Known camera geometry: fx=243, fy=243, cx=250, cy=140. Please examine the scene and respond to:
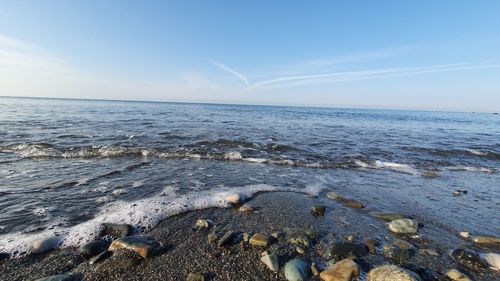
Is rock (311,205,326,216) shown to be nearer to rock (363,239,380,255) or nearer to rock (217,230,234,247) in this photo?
rock (363,239,380,255)

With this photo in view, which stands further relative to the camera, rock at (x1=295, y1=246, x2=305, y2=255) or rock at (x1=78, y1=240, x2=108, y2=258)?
rock at (x1=295, y1=246, x2=305, y2=255)

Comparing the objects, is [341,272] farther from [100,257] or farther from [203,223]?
[100,257]

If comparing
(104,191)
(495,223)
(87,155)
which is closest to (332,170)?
(495,223)

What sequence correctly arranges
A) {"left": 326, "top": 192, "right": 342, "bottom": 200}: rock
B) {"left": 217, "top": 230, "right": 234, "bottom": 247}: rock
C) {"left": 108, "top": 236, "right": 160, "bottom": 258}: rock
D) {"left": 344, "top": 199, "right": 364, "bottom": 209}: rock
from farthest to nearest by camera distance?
{"left": 326, "top": 192, "right": 342, "bottom": 200}: rock
{"left": 344, "top": 199, "right": 364, "bottom": 209}: rock
{"left": 217, "top": 230, "right": 234, "bottom": 247}: rock
{"left": 108, "top": 236, "right": 160, "bottom": 258}: rock

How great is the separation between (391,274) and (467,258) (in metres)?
1.47

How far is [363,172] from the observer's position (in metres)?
8.57

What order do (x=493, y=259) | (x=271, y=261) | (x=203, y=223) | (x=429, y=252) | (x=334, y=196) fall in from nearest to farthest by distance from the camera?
(x=271, y=261) → (x=493, y=259) → (x=429, y=252) → (x=203, y=223) → (x=334, y=196)

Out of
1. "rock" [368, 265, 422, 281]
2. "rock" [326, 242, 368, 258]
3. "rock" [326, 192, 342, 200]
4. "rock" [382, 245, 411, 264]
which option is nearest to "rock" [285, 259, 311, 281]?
"rock" [326, 242, 368, 258]

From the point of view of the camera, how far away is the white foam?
3626mm

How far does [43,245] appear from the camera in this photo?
3.46 m

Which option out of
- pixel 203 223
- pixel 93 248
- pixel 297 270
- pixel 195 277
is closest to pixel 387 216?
pixel 297 270

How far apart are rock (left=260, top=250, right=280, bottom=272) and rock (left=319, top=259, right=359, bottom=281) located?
1.82 ft

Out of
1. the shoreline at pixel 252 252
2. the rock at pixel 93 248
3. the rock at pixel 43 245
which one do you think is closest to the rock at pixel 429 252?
the shoreline at pixel 252 252

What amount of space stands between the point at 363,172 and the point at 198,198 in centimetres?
600
